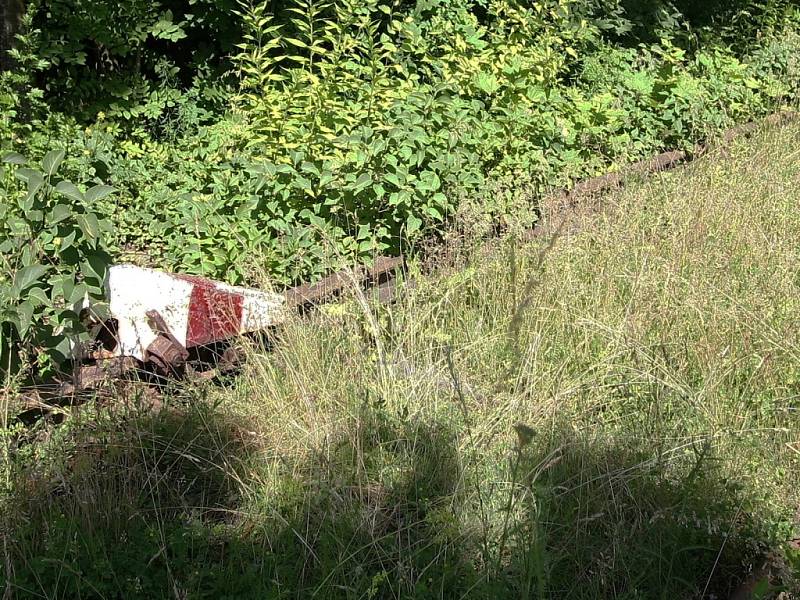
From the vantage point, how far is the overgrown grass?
126 inches

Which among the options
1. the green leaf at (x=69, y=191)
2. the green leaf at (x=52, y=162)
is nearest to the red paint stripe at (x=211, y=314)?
the green leaf at (x=69, y=191)

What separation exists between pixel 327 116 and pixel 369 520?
3.54 metres

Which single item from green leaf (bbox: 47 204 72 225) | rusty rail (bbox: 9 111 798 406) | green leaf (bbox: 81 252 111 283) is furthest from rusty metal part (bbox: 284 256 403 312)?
green leaf (bbox: 47 204 72 225)

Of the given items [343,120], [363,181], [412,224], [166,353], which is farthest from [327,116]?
[166,353]

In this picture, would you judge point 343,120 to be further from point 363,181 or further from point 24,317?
point 24,317

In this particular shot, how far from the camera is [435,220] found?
5848mm

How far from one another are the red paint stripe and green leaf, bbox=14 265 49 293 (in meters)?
0.88

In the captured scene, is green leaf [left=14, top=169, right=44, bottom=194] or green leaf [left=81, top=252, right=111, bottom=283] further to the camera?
green leaf [left=81, top=252, right=111, bottom=283]

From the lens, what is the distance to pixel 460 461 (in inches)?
140

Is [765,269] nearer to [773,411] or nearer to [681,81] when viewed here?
[773,411]

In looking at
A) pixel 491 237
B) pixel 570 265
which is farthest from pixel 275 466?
pixel 491 237

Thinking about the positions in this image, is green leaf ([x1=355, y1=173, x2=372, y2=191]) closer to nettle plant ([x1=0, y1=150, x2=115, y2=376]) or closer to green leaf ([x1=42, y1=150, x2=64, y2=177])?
nettle plant ([x1=0, y1=150, x2=115, y2=376])

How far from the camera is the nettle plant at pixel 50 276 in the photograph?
3.94m

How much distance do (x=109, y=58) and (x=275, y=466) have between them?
687 cm
